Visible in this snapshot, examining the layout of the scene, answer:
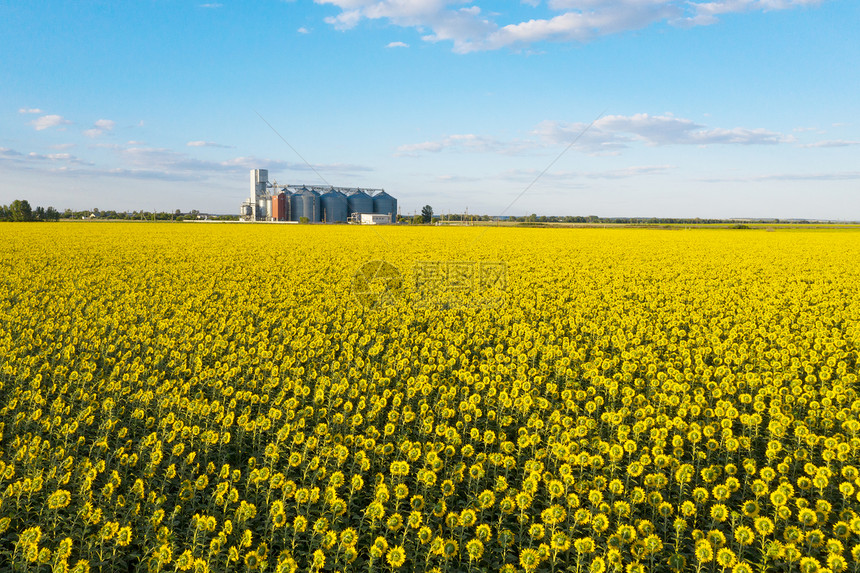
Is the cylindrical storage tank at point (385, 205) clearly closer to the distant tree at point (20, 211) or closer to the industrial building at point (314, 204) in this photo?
the industrial building at point (314, 204)

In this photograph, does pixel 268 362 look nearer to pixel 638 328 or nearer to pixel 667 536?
pixel 667 536


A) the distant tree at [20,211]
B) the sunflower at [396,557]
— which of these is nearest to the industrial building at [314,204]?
the distant tree at [20,211]

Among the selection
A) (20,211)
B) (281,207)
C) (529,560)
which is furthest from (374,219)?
(529,560)

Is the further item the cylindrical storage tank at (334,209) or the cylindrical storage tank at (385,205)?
the cylindrical storage tank at (385,205)

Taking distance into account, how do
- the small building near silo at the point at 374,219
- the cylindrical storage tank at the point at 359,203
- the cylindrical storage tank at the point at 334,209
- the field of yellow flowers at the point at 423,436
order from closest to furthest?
the field of yellow flowers at the point at 423,436 → the small building near silo at the point at 374,219 → the cylindrical storage tank at the point at 359,203 → the cylindrical storage tank at the point at 334,209

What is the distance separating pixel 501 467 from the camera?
22.9 ft

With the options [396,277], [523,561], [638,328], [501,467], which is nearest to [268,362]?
[501,467]

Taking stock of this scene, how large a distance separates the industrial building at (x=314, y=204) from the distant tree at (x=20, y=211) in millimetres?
45870

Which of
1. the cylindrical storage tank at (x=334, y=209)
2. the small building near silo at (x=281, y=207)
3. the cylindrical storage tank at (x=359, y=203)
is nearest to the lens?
the small building near silo at (x=281, y=207)

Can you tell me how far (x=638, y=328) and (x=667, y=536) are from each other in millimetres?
8661

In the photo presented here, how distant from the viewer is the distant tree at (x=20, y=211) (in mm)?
99312

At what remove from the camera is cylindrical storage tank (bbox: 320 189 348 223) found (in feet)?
431

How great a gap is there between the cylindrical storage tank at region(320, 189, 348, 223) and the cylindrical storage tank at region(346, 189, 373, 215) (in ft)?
4.21

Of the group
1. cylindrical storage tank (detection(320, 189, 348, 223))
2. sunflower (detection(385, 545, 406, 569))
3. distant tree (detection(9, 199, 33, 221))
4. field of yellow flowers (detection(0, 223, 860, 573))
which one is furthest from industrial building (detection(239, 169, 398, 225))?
sunflower (detection(385, 545, 406, 569))
